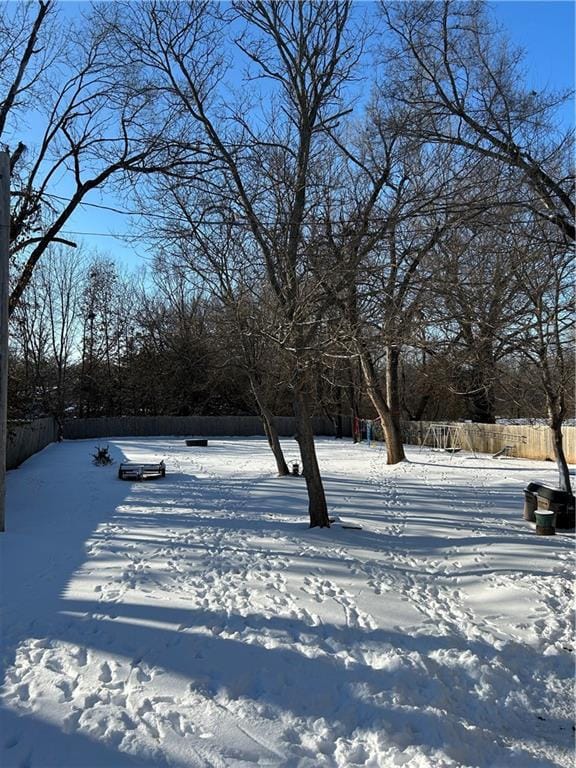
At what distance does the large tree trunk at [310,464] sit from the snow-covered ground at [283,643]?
1.12ft

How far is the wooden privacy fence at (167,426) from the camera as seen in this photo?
40906 millimetres

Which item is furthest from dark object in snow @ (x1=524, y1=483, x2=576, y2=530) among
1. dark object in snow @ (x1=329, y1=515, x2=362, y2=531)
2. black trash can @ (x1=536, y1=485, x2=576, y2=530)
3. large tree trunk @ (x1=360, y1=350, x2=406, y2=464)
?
large tree trunk @ (x1=360, y1=350, x2=406, y2=464)

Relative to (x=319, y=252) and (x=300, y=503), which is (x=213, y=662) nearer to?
(x=319, y=252)

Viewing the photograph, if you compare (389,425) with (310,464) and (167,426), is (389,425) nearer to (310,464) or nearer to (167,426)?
(310,464)

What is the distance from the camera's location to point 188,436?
42750mm

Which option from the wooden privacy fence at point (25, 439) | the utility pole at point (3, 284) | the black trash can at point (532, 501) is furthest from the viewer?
the wooden privacy fence at point (25, 439)

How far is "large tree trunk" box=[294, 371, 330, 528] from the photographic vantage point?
10.3 meters

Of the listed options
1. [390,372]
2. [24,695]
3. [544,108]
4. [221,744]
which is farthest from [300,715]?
[390,372]

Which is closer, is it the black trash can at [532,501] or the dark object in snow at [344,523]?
the dark object in snow at [344,523]

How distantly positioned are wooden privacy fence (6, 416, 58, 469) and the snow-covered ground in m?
6.14

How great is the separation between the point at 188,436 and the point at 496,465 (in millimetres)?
25109

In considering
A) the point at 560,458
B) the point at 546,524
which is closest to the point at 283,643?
the point at 546,524

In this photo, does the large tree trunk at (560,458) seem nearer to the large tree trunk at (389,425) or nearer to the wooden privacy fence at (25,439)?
the large tree trunk at (389,425)

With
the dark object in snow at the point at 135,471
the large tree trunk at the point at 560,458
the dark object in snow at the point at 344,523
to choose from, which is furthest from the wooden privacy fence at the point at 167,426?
the dark object in snow at the point at 344,523
